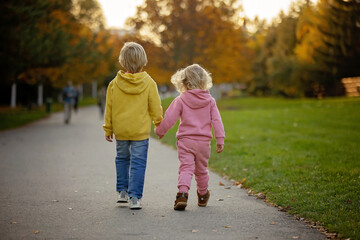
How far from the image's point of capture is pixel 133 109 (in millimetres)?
5750

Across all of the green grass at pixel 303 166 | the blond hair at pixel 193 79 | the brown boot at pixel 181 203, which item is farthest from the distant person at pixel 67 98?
the brown boot at pixel 181 203

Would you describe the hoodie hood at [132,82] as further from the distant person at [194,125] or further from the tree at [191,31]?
the tree at [191,31]

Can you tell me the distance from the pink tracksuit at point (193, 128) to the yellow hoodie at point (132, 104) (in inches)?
8.5

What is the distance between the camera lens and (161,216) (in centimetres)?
541

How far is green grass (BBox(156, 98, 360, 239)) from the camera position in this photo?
5.63 m

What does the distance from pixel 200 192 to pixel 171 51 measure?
25.4 m

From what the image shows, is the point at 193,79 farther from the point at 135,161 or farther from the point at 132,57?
the point at 135,161

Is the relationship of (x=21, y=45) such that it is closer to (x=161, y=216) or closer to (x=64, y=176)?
(x=64, y=176)

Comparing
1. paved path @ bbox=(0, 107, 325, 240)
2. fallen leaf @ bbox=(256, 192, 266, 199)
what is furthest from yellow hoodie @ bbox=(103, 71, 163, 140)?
fallen leaf @ bbox=(256, 192, 266, 199)

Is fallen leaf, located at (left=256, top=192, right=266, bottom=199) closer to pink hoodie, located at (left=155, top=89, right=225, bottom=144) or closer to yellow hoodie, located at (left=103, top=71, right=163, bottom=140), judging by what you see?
pink hoodie, located at (left=155, top=89, right=225, bottom=144)

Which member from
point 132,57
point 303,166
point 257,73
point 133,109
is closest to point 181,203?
point 133,109

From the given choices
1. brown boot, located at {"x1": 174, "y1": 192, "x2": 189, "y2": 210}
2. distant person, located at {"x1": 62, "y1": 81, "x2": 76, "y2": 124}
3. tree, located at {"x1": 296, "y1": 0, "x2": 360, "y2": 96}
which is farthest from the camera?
tree, located at {"x1": 296, "y1": 0, "x2": 360, "y2": 96}

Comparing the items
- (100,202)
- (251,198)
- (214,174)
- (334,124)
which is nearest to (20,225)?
(100,202)

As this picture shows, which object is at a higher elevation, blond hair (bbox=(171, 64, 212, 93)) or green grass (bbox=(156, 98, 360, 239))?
blond hair (bbox=(171, 64, 212, 93))
